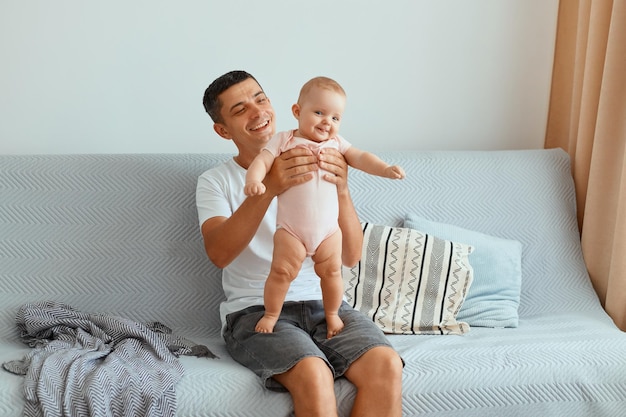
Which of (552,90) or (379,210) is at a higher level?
(552,90)

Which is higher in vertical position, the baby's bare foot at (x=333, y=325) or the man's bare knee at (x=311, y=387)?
the baby's bare foot at (x=333, y=325)

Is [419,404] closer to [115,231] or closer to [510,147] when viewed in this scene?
[115,231]

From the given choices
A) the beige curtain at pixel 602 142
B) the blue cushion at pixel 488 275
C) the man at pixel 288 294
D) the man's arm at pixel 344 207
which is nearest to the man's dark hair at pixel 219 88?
the man at pixel 288 294

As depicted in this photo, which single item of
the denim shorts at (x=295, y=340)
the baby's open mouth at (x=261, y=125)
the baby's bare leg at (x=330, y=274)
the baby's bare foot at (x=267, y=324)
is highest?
the baby's open mouth at (x=261, y=125)

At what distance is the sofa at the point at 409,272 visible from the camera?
1.85m

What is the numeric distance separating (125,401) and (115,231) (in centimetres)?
68

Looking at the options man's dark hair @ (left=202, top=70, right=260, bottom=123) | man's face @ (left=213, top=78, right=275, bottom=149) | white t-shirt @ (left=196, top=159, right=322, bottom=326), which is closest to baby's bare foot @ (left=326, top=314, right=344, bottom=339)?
white t-shirt @ (left=196, top=159, right=322, bottom=326)

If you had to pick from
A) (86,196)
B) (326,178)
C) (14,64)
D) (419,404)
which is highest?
(14,64)

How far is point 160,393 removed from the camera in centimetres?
165

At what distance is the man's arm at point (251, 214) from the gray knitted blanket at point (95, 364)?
0.27 metres

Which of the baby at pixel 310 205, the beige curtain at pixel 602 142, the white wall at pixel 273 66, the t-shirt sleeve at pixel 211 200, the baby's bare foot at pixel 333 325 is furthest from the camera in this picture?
the white wall at pixel 273 66

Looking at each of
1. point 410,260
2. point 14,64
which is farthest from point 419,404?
point 14,64

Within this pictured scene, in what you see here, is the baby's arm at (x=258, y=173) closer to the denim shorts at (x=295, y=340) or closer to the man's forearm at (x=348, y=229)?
the man's forearm at (x=348, y=229)

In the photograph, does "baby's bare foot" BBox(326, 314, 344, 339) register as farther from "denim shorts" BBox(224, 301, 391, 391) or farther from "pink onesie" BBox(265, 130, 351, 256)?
"pink onesie" BBox(265, 130, 351, 256)
